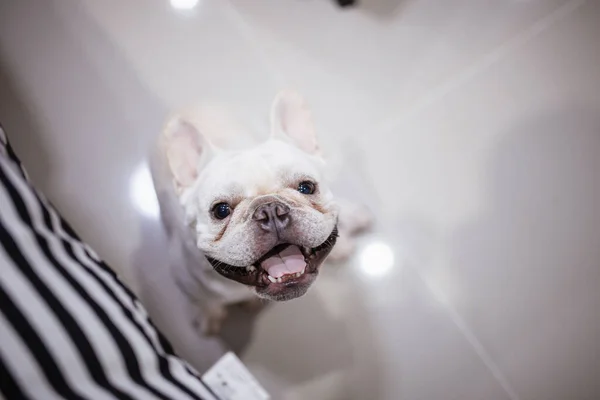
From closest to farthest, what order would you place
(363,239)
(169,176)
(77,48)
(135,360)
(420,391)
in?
1. (135,360)
2. (169,176)
3. (420,391)
4. (363,239)
5. (77,48)

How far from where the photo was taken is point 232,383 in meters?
1.29

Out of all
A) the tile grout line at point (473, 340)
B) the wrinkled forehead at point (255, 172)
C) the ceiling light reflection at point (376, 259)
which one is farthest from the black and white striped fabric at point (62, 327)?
the tile grout line at point (473, 340)

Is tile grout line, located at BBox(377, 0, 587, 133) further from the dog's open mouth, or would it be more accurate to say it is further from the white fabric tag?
the white fabric tag

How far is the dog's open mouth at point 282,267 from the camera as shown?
3.38ft

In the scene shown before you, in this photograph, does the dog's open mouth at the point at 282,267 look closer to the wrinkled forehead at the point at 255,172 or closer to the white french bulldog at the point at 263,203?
the white french bulldog at the point at 263,203

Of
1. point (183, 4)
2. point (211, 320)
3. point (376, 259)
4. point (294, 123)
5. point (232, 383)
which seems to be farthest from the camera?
point (183, 4)

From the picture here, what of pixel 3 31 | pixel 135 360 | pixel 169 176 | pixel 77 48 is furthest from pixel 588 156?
pixel 3 31

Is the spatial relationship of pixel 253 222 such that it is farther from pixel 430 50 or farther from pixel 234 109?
pixel 430 50

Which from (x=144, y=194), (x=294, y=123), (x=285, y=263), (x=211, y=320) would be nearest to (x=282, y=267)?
(x=285, y=263)

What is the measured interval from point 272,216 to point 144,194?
82 cm

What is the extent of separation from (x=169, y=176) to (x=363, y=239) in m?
0.73

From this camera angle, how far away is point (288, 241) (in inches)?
38.8

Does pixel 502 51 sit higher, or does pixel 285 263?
pixel 502 51

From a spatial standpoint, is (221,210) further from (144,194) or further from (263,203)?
(144,194)
